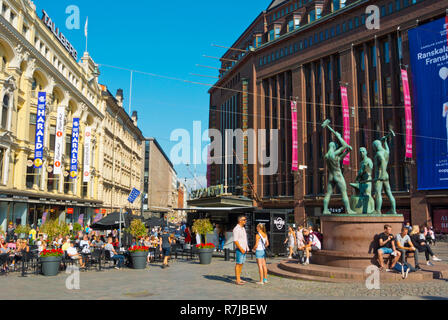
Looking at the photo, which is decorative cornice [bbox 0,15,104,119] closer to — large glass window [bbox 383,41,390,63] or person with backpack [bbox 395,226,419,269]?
person with backpack [bbox 395,226,419,269]

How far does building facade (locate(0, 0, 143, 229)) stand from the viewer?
1172 inches

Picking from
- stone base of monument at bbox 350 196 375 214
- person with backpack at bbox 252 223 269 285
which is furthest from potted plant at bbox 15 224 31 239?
stone base of monument at bbox 350 196 375 214

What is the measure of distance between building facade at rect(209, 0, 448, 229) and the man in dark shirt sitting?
25.7 metres

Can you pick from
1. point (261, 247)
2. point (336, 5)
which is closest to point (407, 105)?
point (336, 5)

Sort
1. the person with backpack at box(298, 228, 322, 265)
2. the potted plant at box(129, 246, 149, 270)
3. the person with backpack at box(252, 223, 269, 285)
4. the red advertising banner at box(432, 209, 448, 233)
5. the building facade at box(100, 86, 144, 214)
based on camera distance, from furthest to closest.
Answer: the building facade at box(100, 86, 144, 214) → the red advertising banner at box(432, 209, 448, 233) → the potted plant at box(129, 246, 149, 270) → the person with backpack at box(298, 228, 322, 265) → the person with backpack at box(252, 223, 269, 285)

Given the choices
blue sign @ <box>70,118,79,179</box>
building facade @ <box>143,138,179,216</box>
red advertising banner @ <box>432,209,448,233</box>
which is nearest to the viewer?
red advertising banner @ <box>432,209,448,233</box>

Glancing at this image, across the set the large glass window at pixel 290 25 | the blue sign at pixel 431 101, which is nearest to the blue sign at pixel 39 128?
the blue sign at pixel 431 101

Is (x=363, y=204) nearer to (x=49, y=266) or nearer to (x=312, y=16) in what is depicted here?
(x=49, y=266)

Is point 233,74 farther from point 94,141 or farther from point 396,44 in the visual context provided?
point 396,44

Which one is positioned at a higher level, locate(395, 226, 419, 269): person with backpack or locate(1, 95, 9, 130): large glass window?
locate(1, 95, 9, 130): large glass window

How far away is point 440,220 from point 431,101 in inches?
420

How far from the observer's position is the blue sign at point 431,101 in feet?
114

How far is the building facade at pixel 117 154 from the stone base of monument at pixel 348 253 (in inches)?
1687

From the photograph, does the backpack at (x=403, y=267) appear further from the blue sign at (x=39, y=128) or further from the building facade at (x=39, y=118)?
the blue sign at (x=39, y=128)
